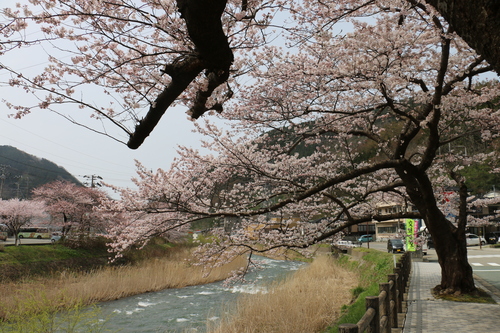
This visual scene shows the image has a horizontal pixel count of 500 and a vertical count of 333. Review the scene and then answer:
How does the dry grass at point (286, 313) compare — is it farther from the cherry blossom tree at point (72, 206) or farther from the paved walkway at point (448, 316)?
the cherry blossom tree at point (72, 206)

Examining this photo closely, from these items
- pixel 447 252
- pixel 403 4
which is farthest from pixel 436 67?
pixel 447 252

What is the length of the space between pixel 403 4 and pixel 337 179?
10.8 feet

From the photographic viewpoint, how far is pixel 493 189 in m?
37.8

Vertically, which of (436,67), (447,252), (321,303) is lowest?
(321,303)

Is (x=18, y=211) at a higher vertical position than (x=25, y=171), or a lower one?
lower

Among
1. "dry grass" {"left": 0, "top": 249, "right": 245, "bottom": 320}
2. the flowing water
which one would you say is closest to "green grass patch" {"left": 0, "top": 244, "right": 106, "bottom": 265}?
"dry grass" {"left": 0, "top": 249, "right": 245, "bottom": 320}

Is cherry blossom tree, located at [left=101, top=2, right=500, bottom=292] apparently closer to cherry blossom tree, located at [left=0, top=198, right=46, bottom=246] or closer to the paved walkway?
the paved walkway

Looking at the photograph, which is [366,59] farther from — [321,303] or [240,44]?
[321,303]

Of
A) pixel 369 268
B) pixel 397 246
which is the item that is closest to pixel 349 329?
pixel 369 268

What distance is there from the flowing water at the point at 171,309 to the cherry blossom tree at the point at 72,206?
12.2m

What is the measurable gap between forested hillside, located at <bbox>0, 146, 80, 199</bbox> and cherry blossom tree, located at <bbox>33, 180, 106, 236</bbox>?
68727 mm

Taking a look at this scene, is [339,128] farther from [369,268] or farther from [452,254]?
[369,268]

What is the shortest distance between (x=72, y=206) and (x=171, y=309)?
15.6 meters

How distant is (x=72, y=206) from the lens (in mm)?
24797
